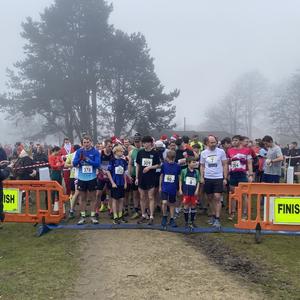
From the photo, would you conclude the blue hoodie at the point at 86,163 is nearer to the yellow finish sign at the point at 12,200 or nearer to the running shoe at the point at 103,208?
the yellow finish sign at the point at 12,200

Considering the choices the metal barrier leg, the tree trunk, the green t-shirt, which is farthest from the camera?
the tree trunk

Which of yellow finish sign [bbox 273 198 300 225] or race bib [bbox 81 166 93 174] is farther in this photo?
race bib [bbox 81 166 93 174]

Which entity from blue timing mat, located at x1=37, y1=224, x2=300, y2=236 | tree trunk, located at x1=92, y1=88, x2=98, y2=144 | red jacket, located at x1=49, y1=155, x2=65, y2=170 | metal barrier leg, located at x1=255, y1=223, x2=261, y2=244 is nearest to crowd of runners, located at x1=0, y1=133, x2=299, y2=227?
blue timing mat, located at x1=37, y1=224, x2=300, y2=236

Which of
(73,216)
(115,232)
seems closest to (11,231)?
(73,216)

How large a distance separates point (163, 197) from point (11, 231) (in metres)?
3.55

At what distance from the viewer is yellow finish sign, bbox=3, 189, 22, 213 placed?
9466 millimetres

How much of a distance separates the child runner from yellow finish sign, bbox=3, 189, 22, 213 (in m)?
3.70

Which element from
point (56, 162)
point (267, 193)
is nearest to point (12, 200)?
point (56, 162)

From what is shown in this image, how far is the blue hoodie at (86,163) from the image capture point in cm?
931

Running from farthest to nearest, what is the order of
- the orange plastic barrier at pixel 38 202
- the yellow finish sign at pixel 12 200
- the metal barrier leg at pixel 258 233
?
the yellow finish sign at pixel 12 200 < the orange plastic barrier at pixel 38 202 < the metal barrier leg at pixel 258 233

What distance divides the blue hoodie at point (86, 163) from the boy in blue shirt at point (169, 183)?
1.53 m

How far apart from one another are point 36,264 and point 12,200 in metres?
3.15

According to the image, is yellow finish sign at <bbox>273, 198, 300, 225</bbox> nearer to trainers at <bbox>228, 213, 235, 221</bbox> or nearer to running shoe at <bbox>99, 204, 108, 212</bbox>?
trainers at <bbox>228, 213, 235, 221</bbox>

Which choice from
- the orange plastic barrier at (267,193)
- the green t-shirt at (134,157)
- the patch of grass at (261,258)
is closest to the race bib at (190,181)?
the orange plastic barrier at (267,193)
